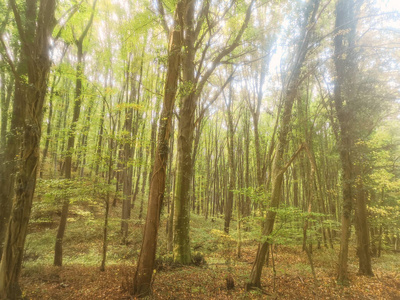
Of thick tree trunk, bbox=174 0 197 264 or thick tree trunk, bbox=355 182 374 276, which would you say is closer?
thick tree trunk, bbox=174 0 197 264

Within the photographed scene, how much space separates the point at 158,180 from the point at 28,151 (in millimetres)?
2811

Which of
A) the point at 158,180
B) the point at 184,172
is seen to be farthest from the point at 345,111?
the point at 158,180

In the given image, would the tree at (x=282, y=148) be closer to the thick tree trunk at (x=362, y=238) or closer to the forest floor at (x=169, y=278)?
the forest floor at (x=169, y=278)

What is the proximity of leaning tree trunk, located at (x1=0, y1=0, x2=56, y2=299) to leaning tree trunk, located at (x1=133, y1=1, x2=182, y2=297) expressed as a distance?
2452mm

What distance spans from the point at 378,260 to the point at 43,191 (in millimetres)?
17762

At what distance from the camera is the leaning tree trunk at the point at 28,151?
3924 millimetres

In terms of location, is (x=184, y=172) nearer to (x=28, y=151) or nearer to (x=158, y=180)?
(x=158, y=180)

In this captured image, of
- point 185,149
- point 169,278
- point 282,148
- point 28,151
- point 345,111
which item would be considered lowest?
point 169,278

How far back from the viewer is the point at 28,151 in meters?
4.17

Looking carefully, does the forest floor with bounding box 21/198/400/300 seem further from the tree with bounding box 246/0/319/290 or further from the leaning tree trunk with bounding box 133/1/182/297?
the tree with bounding box 246/0/319/290

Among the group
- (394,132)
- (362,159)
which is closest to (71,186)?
(362,159)

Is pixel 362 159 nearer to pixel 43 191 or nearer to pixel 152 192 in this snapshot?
pixel 152 192

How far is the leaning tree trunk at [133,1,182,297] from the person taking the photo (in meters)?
4.16

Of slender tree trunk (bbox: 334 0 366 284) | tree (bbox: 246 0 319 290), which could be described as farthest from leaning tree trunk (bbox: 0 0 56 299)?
slender tree trunk (bbox: 334 0 366 284)
